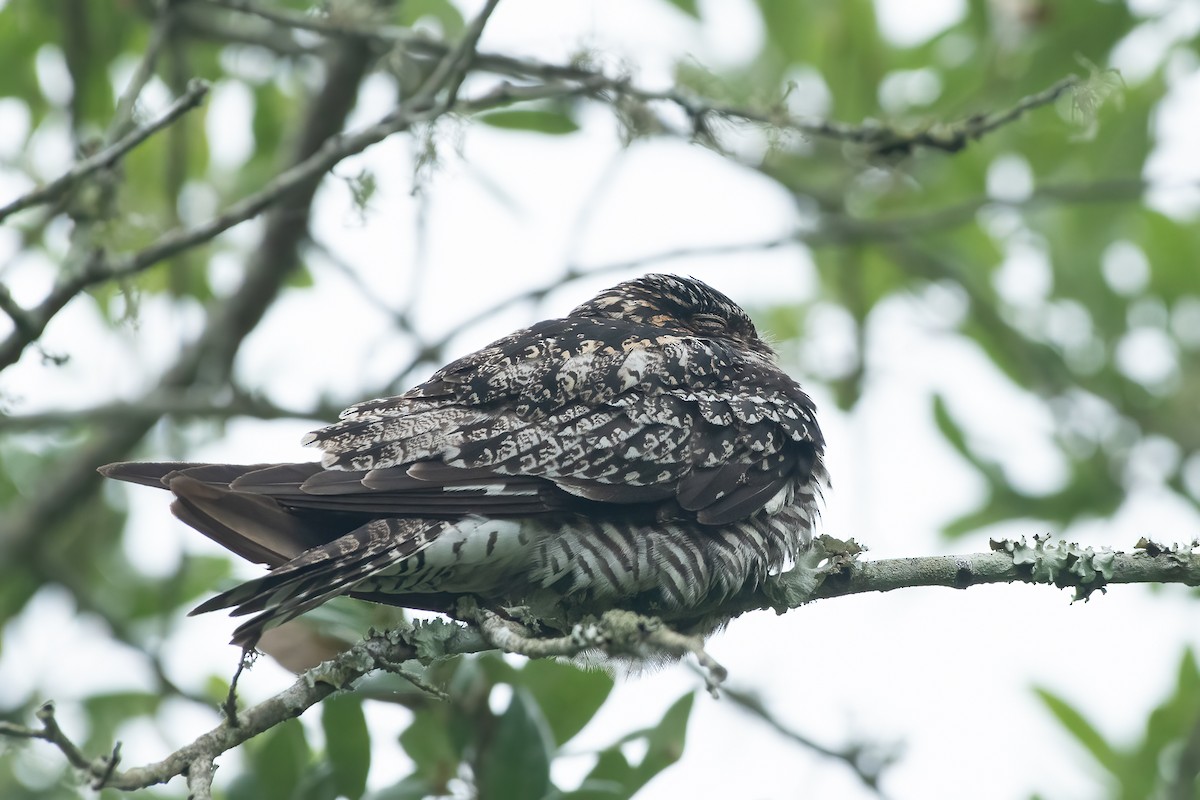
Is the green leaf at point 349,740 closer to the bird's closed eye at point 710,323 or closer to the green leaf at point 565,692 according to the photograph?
the green leaf at point 565,692

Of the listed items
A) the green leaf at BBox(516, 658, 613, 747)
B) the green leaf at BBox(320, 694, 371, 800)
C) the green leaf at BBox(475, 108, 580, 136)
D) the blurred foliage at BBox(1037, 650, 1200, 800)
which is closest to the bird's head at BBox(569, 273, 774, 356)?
the green leaf at BBox(475, 108, 580, 136)

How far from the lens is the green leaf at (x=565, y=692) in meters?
4.40

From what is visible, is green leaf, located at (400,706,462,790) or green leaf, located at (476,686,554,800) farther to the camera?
green leaf, located at (400,706,462,790)

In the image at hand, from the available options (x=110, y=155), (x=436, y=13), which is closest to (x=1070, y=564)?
(x=110, y=155)

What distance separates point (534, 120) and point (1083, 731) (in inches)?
142

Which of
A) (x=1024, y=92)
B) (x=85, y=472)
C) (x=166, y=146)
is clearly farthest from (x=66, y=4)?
(x=1024, y=92)

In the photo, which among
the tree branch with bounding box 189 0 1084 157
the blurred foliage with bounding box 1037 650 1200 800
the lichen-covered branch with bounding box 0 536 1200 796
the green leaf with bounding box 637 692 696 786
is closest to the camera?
the lichen-covered branch with bounding box 0 536 1200 796

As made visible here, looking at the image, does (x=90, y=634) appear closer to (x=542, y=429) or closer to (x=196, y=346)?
(x=196, y=346)

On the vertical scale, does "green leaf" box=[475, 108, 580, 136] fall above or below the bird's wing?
above

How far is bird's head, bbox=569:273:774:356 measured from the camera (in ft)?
17.0

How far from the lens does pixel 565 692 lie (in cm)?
443

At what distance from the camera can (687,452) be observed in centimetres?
416

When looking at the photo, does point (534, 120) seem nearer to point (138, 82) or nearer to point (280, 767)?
point (138, 82)

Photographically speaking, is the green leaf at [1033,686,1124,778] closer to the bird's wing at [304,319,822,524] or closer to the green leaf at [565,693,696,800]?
the bird's wing at [304,319,822,524]
